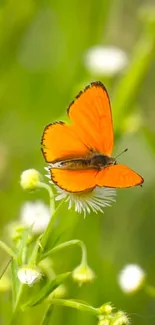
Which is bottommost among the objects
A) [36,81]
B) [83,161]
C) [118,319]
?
[118,319]

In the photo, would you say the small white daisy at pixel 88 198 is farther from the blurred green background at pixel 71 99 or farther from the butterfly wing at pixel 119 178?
the blurred green background at pixel 71 99

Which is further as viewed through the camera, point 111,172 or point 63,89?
point 63,89

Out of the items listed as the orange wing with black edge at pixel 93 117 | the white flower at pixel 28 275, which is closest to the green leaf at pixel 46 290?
the white flower at pixel 28 275

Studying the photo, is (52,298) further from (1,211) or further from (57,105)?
(57,105)

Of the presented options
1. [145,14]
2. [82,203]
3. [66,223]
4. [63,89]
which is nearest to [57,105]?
[63,89]

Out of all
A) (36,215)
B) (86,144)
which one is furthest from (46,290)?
(36,215)

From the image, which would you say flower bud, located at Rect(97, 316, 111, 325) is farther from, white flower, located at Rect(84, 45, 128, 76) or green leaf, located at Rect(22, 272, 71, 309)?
white flower, located at Rect(84, 45, 128, 76)
